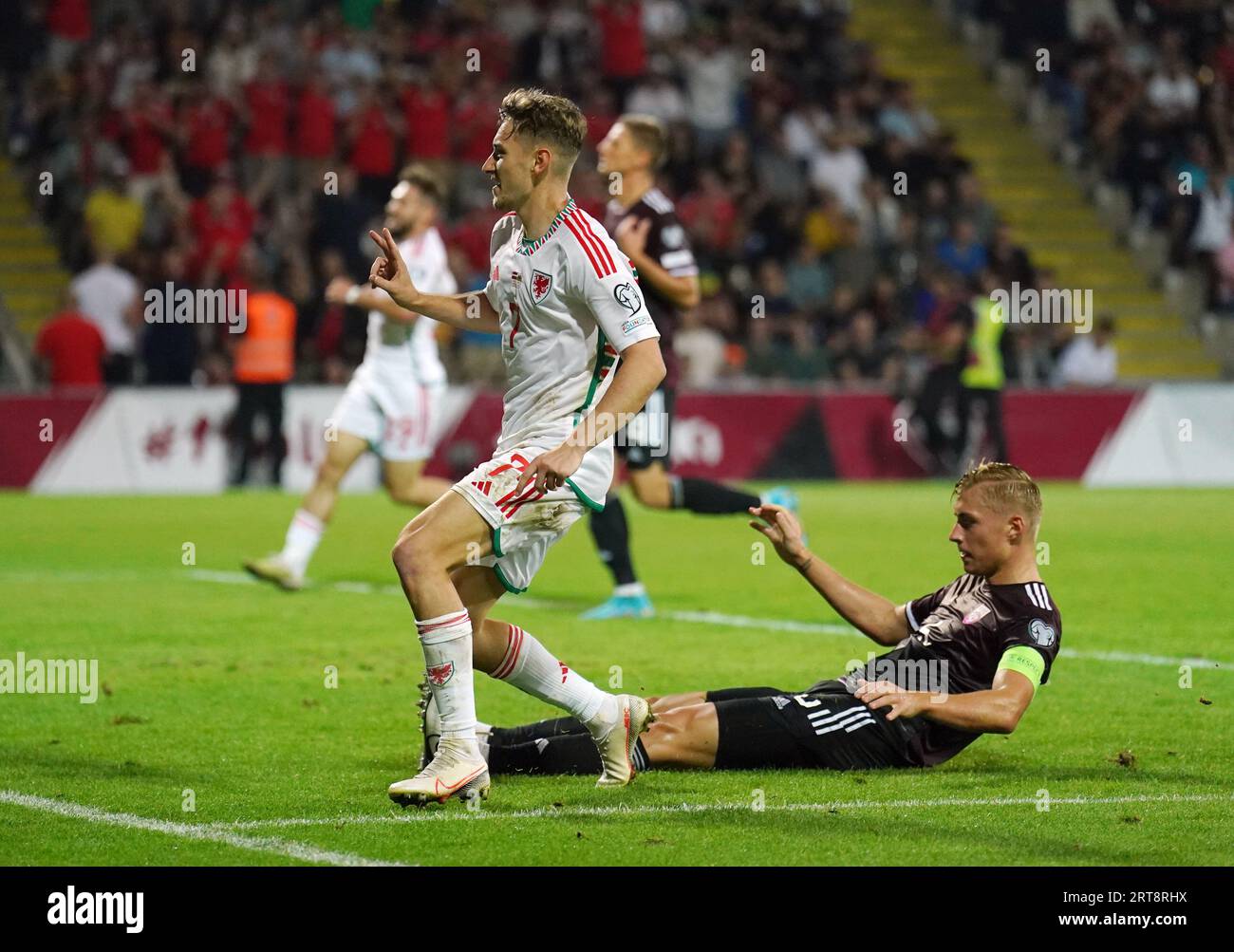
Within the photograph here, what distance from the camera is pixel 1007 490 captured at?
638cm

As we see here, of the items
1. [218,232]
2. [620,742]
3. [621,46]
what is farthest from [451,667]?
[621,46]

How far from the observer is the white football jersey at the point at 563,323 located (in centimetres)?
612

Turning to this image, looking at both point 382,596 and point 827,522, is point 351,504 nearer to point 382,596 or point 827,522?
point 827,522

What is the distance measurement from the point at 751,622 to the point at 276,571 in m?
3.13

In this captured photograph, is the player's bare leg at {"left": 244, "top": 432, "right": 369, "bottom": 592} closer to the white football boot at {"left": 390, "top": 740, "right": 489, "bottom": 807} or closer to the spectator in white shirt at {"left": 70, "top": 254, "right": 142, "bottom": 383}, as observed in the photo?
the white football boot at {"left": 390, "top": 740, "right": 489, "bottom": 807}

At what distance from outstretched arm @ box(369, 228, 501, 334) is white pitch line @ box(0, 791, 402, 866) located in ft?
5.95

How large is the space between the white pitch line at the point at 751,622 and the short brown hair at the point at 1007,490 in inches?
124

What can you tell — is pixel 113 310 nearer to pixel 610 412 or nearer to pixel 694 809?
pixel 610 412

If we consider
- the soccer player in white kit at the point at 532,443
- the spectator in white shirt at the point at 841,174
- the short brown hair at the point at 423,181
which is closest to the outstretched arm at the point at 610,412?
the soccer player in white kit at the point at 532,443

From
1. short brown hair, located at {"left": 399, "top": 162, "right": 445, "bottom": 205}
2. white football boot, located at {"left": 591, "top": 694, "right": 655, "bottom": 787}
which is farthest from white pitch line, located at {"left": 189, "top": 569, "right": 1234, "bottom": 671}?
white football boot, located at {"left": 591, "top": 694, "right": 655, "bottom": 787}

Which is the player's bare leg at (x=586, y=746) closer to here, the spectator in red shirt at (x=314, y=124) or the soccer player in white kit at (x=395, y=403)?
the soccer player in white kit at (x=395, y=403)

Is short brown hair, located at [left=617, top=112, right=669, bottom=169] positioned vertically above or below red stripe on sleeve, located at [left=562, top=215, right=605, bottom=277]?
above

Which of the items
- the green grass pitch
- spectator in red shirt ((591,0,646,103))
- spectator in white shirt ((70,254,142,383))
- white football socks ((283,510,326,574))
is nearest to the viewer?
the green grass pitch

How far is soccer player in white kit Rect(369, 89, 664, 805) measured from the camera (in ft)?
19.8
